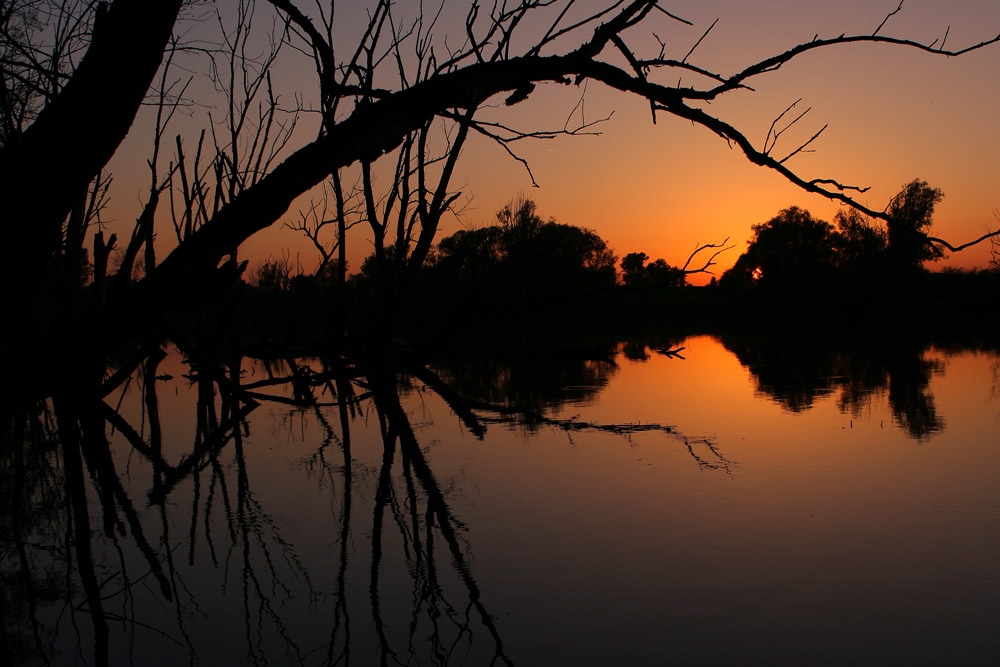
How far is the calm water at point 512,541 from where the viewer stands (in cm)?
298

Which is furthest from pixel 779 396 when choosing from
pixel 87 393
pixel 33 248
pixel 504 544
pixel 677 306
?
pixel 677 306

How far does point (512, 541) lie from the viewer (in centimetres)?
414

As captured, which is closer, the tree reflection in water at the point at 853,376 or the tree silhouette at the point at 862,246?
the tree reflection in water at the point at 853,376

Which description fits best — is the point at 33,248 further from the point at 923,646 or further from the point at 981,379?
the point at 981,379

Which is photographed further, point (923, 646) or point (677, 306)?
point (677, 306)

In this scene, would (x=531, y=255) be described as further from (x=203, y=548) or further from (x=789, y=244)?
(x=203, y=548)

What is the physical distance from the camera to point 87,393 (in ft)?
17.4

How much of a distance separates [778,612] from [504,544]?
141cm

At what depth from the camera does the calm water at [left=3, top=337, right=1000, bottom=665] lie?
117 inches

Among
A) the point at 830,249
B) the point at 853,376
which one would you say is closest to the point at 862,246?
Result: the point at 830,249

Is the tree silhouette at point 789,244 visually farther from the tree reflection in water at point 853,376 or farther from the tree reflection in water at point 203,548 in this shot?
the tree reflection in water at point 203,548

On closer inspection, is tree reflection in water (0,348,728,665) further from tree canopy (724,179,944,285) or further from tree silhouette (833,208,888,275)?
tree silhouette (833,208,888,275)

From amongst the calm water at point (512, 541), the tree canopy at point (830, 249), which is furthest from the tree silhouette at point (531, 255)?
the calm water at point (512, 541)

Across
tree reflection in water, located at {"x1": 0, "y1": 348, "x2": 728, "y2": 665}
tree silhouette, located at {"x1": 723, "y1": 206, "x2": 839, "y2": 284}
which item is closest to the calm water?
tree reflection in water, located at {"x1": 0, "y1": 348, "x2": 728, "y2": 665}
